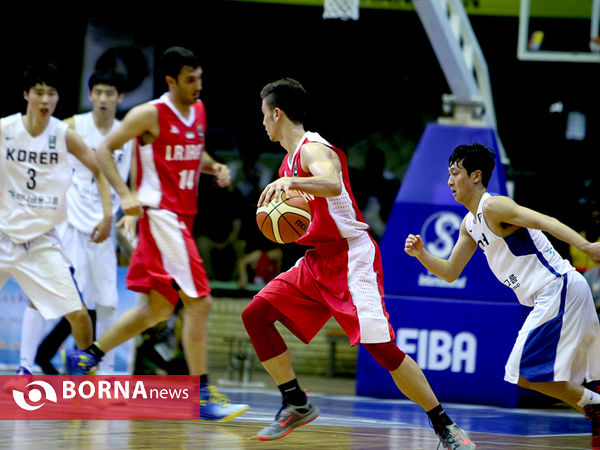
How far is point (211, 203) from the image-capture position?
1345 cm

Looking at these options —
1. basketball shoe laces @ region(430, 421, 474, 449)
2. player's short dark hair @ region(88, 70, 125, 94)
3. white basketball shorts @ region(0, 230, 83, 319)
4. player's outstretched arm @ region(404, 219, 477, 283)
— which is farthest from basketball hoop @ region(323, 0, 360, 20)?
basketball shoe laces @ region(430, 421, 474, 449)

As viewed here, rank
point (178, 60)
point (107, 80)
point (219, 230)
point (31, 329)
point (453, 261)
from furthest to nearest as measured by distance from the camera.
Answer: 1. point (219, 230)
2. point (107, 80)
3. point (31, 329)
4. point (178, 60)
5. point (453, 261)

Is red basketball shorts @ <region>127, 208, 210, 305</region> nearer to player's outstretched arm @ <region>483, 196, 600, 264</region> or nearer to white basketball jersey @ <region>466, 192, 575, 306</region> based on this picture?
white basketball jersey @ <region>466, 192, 575, 306</region>

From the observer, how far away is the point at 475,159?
5.34 meters

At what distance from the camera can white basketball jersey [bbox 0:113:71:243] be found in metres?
6.40

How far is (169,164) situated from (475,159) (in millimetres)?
2036

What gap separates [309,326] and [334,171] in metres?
0.90

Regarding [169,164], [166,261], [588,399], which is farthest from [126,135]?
[588,399]

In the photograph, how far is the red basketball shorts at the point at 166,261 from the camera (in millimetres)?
6195

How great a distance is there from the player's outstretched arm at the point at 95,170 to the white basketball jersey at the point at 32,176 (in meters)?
0.07

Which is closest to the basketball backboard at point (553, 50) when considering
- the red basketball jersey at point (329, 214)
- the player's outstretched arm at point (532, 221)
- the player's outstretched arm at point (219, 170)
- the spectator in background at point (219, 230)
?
the player's outstretched arm at point (219, 170)

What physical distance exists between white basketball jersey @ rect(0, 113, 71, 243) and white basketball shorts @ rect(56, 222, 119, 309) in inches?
45.9

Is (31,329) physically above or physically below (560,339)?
below

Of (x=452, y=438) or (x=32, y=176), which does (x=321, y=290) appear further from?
(x=32, y=176)
